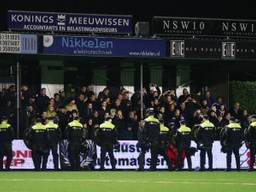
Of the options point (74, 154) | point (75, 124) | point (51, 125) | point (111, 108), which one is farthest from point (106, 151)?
point (111, 108)

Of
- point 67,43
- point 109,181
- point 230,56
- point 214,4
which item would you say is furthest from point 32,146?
point 214,4

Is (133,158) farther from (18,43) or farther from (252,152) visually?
(18,43)

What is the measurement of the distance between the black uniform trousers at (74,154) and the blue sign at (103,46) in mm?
3263

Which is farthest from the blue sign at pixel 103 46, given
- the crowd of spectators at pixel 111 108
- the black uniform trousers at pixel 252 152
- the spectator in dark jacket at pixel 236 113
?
the black uniform trousers at pixel 252 152

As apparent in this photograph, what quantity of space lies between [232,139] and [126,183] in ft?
23.7

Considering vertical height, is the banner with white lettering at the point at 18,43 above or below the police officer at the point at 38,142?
above

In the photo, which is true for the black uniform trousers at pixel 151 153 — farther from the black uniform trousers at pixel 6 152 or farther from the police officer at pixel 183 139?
the black uniform trousers at pixel 6 152

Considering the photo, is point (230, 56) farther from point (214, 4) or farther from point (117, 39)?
point (214, 4)

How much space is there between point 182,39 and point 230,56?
1819mm

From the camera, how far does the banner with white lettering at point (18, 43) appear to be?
24.7m

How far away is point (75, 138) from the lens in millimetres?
23984

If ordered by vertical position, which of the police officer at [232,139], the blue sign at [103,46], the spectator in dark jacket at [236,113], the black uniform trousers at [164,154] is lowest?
the black uniform trousers at [164,154]

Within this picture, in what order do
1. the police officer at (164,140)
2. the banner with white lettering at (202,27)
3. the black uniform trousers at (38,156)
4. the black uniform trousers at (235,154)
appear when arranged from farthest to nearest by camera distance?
the banner with white lettering at (202,27) → the black uniform trousers at (235,154) → the police officer at (164,140) → the black uniform trousers at (38,156)

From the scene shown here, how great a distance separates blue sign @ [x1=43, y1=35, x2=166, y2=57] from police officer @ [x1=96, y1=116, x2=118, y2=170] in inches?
104
